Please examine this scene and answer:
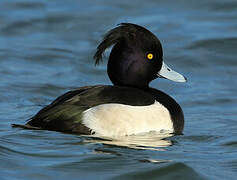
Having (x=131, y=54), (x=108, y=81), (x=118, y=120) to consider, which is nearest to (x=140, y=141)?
(x=118, y=120)

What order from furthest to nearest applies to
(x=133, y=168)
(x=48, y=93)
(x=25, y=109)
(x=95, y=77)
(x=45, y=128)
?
(x=95, y=77) < (x=48, y=93) < (x=25, y=109) < (x=45, y=128) < (x=133, y=168)

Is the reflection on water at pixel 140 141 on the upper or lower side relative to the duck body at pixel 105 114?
lower

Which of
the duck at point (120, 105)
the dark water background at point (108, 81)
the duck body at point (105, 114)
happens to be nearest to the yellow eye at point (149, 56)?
the duck at point (120, 105)

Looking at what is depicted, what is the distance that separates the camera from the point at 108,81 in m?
9.09

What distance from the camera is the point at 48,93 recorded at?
8.48 m

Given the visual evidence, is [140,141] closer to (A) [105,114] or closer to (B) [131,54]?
(A) [105,114]

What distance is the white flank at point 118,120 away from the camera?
607 centimetres

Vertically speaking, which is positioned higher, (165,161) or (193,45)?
(193,45)

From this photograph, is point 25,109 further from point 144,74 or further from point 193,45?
point 193,45

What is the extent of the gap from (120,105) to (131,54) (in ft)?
2.14

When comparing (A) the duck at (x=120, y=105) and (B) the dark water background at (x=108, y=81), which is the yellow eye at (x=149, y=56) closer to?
(A) the duck at (x=120, y=105)

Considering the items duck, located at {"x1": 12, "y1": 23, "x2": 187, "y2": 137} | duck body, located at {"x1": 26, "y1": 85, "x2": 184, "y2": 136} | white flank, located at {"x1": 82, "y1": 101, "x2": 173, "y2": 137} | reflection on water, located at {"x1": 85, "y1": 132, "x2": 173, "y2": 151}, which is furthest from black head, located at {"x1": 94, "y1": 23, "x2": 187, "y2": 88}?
reflection on water, located at {"x1": 85, "y1": 132, "x2": 173, "y2": 151}

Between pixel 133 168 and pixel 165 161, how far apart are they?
337 millimetres

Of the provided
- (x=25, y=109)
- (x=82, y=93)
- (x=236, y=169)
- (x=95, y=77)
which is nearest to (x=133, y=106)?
(x=82, y=93)
